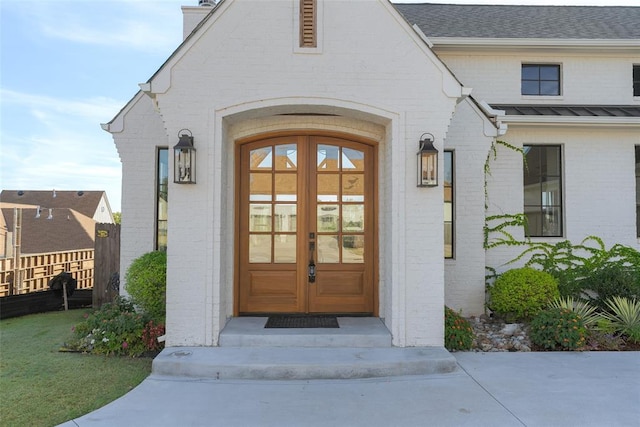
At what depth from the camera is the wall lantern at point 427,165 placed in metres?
5.32

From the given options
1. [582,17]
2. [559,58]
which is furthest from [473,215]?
[582,17]

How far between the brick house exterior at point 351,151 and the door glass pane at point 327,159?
3 centimetres

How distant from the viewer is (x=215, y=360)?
4871 millimetres

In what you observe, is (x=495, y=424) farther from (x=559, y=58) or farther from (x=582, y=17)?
(x=582, y=17)

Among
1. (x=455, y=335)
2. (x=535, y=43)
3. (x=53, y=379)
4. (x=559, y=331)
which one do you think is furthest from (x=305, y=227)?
(x=535, y=43)

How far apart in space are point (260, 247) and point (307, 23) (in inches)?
130

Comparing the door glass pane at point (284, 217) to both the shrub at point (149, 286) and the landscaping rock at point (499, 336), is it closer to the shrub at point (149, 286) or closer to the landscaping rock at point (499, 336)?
the shrub at point (149, 286)

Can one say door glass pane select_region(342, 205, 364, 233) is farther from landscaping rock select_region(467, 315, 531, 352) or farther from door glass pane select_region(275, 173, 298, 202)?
landscaping rock select_region(467, 315, 531, 352)

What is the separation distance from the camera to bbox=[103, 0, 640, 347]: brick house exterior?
5.42 metres

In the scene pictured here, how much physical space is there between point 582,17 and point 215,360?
38.6ft

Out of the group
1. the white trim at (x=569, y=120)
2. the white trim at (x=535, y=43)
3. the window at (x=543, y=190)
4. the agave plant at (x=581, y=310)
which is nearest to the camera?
the agave plant at (x=581, y=310)

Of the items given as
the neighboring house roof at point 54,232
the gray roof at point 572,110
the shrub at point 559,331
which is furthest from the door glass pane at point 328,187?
the neighboring house roof at point 54,232

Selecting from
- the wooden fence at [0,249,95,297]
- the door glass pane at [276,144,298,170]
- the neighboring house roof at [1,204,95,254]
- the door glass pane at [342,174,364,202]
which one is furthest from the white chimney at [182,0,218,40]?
the neighboring house roof at [1,204,95,254]

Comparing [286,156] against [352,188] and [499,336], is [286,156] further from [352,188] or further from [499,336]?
[499,336]
